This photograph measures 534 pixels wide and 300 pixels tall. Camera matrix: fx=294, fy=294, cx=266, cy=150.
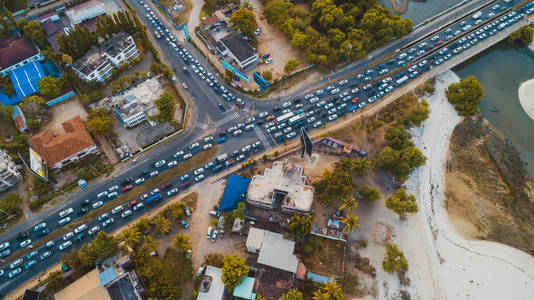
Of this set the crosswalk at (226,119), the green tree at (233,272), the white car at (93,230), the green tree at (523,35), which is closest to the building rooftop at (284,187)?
the green tree at (233,272)

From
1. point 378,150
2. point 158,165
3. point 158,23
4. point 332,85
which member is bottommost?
point 158,165

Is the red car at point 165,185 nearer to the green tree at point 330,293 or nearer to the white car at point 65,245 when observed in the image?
the white car at point 65,245

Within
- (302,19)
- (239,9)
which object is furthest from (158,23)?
(302,19)

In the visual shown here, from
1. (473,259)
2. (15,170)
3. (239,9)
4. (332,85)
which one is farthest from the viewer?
(239,9)

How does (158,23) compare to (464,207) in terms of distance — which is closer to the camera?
(464,207)

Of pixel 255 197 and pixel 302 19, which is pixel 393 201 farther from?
pixel 302 19

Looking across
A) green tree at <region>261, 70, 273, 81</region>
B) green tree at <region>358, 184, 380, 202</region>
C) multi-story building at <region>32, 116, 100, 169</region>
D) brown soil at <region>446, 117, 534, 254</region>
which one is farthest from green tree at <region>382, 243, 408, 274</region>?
multi-story building at <region>32, 116, 100, 169</region>

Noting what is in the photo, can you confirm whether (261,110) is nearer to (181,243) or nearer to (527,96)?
(181,243)

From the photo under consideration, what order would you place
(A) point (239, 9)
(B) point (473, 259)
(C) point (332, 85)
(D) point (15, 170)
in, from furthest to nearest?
(A) point (239, 9)
(C) point (332, 85)
(D) point (15, 170)
(B) point (473, 259)

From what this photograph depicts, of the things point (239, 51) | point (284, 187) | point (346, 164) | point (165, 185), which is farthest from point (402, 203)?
point (239, 51)
